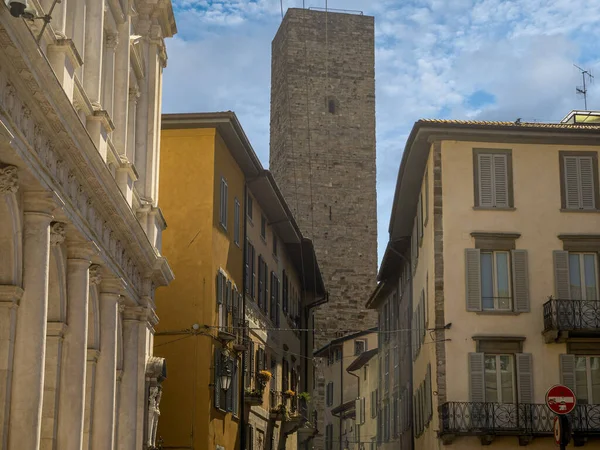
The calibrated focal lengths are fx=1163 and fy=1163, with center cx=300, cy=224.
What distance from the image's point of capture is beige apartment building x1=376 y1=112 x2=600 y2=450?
96.5 ft

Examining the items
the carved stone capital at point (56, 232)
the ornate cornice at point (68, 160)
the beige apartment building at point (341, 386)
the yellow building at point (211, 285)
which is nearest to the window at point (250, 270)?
the yellow building at point (211, 285)

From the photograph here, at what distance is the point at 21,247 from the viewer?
16.3m

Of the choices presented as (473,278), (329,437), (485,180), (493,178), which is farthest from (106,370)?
(329,437)

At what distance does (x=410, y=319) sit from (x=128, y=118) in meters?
17.1

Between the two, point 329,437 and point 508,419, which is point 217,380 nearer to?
point 508,419

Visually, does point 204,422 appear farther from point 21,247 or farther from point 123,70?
point 21,247

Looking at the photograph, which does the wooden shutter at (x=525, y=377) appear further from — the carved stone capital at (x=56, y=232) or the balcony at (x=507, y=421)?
the carved stone capital at (x=56, y=232)

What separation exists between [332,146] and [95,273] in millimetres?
47224

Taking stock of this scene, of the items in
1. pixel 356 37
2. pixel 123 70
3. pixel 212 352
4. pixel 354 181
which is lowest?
pixel 212 352

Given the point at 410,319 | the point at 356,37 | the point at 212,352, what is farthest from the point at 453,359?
the point at 356,37

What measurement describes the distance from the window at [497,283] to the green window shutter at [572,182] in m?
2.02

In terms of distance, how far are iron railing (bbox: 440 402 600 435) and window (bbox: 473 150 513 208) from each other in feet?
17.8

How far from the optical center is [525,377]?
97.3 feet

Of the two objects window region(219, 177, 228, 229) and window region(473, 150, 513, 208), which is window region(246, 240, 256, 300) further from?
window region(473, 150, 513, 208)
